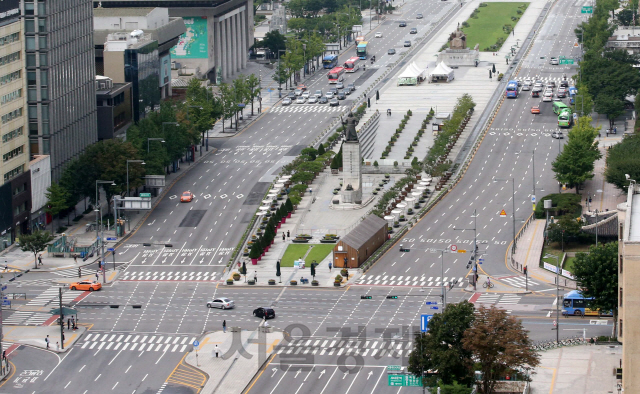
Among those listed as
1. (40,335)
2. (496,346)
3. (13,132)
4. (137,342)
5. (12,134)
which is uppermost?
(13,132)

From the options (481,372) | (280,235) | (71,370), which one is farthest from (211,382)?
(280,235)

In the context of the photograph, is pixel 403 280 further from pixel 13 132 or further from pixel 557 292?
pixel 13 132

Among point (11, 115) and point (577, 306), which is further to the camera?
point (11, 115)

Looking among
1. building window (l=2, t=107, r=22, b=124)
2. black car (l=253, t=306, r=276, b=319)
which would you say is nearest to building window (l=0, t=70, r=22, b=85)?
building window (l=2, t=107, r=22, b=124)

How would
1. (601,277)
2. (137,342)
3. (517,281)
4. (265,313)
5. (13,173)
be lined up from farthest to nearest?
(13,173)
(517,281)
(265,313)
(137,342)
(601,277)

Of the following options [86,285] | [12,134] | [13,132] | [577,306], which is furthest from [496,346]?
[13,132]
